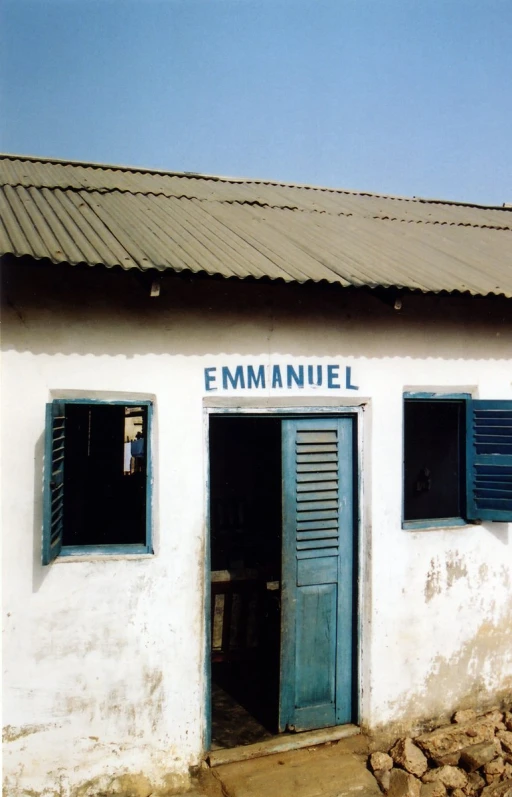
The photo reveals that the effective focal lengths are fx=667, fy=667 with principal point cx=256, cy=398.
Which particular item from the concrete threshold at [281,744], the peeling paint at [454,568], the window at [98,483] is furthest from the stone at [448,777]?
the window at [98,483]

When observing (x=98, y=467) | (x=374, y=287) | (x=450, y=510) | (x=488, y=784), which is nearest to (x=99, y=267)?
(x=374, y=287)

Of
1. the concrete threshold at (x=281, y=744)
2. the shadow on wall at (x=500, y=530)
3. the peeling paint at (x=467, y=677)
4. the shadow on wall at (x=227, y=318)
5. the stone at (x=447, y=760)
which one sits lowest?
the stone at (x=447, y=760)

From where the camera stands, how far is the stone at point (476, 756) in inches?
180

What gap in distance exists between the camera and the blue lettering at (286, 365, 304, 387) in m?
4.68

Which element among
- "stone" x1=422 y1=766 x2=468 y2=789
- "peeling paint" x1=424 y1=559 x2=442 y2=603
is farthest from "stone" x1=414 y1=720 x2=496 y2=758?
"peeling paint" x1=424 y1=559 x2=442 y2=603

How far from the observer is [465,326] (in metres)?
5.24

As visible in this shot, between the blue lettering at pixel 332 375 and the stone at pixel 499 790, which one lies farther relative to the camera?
the blue lettering at pixel 332 375

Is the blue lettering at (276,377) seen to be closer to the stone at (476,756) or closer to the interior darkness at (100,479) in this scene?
the stone at (476,756)

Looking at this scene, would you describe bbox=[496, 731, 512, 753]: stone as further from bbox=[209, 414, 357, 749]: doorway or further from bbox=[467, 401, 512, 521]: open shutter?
bbox=[467, 401, 512, 521]: open shutter

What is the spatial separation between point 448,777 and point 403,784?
1.11ft

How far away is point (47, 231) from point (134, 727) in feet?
10.4

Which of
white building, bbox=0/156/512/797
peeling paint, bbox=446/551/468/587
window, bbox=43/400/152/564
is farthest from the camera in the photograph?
window, bbox=43/400/152/564

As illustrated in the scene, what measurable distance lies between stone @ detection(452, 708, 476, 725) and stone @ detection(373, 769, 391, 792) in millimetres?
857

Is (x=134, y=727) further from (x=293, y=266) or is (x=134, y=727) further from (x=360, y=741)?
(x=293, y=266)
